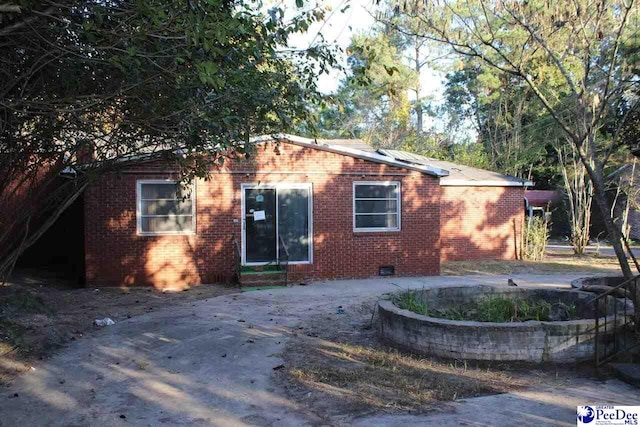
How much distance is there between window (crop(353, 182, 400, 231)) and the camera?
47.0 ft

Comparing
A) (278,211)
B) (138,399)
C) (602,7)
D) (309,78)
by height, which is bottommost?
(138,399)

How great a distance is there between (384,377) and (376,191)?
8.96m

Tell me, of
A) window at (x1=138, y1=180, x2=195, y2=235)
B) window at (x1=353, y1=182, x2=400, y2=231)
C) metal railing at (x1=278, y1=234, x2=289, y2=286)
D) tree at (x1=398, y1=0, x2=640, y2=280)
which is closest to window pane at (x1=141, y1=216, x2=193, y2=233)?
window at (x1=138, y1=180, x2=195, y2=235)

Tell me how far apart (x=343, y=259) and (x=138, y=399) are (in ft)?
30.0

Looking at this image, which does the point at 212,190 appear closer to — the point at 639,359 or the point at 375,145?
the point at 639,359

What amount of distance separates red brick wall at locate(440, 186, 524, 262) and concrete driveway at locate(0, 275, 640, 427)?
11192mm

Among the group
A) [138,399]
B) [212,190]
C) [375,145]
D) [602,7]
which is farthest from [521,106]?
[138,399]

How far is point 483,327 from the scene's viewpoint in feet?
20.6

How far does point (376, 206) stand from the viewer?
1445 cm

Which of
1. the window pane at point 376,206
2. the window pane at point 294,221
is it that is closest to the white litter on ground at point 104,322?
the window pane at point 294,221

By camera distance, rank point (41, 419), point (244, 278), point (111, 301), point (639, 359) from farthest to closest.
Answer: point (244, 278) → point (111, 301) → point (639, 359) → point (41, 419)

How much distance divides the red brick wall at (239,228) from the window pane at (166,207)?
31 cm

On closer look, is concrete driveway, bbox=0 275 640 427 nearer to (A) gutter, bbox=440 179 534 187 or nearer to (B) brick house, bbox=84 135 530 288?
(B) brick house, bbox=84 135 530 288

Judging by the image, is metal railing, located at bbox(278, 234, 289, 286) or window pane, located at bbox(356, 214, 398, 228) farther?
window pane, located at bbox(356, 214, 398, 228)
